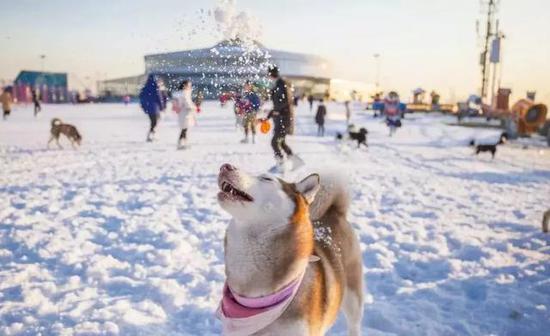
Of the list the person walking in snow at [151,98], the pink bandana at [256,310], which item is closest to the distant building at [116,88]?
the person walking in snow at [151,98]

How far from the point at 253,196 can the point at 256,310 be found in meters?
0.62

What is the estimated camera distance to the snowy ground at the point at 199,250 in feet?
11.8

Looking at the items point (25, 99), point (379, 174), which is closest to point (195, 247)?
point (379, 174)

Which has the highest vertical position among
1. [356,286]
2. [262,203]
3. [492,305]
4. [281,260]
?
[262,203]

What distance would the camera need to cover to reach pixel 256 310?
88.8 inches

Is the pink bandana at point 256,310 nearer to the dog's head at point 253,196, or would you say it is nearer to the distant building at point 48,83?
the dog's head at point 253,196

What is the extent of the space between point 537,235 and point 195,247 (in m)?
4.80

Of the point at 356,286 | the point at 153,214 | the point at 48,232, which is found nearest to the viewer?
the point at 356,286

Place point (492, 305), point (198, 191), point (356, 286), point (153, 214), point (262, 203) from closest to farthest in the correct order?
point (262, 203), point (356, 286), point (492, 305), point (153, 214), point (198, 191)

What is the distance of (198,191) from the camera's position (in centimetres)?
830

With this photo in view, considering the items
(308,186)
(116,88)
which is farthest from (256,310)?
(116,88)

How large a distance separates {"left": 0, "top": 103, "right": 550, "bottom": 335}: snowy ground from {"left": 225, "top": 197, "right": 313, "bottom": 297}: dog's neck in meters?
1.27

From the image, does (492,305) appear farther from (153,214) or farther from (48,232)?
(48,232)

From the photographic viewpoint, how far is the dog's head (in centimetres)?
215
